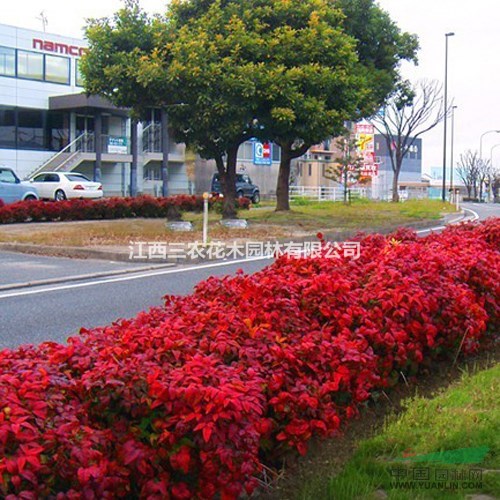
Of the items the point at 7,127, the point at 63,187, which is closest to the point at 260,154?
the point at 7,127

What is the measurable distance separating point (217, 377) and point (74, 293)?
24.7 ft

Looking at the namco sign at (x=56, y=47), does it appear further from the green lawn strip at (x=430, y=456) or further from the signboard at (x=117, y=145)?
the green lawn strip at (x=430, y=456)

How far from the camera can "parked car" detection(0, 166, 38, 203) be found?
27.2m

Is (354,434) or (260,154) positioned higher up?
(260,154)

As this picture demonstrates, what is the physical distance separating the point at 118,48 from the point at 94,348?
17.5 metres

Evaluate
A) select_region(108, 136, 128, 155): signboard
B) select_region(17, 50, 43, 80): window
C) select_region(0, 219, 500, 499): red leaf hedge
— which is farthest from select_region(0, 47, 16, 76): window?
select_region(0, 219, 500, 499): red leaf hedge

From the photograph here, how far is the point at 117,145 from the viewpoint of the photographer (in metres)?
45.0

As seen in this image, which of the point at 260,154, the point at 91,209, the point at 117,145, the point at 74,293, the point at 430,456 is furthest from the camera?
the point at 260,154

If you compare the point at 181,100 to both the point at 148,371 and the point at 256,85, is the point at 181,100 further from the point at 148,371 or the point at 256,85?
the point at 148,371

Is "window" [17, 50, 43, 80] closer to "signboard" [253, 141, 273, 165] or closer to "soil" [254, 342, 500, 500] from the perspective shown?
"signboard" [253, 141, 273, 165]

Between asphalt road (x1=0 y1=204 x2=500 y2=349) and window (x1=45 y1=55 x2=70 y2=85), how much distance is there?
103 feet

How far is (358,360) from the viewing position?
14.0 ft

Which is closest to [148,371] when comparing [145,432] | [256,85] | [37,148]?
[145,432]

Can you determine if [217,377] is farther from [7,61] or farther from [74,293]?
[7,61]
